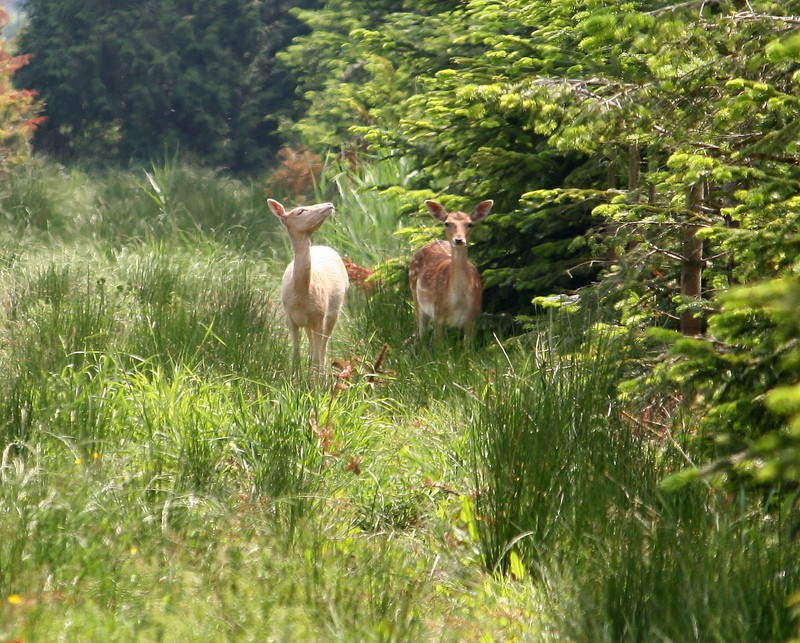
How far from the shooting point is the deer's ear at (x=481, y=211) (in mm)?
9141

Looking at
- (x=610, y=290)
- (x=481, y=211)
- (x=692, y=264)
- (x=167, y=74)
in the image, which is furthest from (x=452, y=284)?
(x=167, y=74)

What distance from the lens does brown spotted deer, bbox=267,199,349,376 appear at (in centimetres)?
868

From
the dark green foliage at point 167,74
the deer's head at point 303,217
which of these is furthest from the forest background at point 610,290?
the dark green foliage at point 167,74

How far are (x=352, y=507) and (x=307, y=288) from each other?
3.74 meters

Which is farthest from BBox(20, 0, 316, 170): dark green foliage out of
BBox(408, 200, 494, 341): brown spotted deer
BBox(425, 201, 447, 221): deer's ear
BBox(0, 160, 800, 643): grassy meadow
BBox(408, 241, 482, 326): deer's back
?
BBox(0, 160, 800, 643): grassy meadow

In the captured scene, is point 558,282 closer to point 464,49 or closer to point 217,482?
point 464,49

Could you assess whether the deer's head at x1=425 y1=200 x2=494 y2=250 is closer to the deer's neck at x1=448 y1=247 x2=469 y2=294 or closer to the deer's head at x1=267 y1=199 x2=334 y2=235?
the deer's neck at x1=448 y1=247 x2=469 y2=294

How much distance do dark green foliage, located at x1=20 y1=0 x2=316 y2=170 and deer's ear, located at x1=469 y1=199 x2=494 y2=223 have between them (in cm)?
2003

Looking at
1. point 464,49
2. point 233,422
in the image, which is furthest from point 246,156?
point 233,422

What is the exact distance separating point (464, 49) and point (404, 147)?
1.38 m

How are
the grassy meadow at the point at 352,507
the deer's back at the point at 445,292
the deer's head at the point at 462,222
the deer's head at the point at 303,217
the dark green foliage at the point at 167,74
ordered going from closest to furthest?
the grassy meadow at the point at 352,507
the deer's head at the point at 303,217
the deer's head at the point at 462,222
the deer's back at the point at 445,292
the dark green foliage at the point at 167,74

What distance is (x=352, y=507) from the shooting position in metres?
5.36

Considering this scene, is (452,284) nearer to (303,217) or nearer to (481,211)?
(481,211)

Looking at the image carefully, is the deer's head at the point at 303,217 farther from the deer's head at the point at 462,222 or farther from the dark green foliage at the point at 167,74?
the dark green foliage at the point at 167,74
